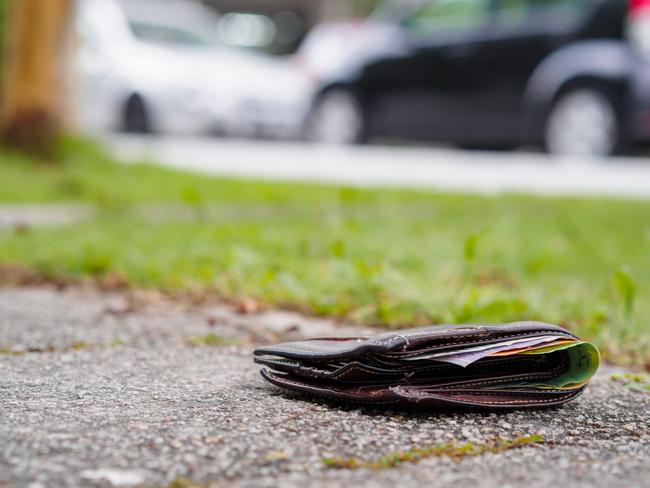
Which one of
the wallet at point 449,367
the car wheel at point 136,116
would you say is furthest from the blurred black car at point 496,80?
the wallet at point 449,367

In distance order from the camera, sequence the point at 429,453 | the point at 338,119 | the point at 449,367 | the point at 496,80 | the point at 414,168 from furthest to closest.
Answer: the point at 338,119 → the point at 496,80 → the point at 414,168 → the point at 449,367 → the point at 429,453

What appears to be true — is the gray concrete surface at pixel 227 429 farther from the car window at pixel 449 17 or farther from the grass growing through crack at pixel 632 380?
the car window at pixel 449 17

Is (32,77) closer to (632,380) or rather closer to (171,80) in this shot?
(171,80)

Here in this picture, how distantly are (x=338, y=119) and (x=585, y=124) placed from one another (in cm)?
314

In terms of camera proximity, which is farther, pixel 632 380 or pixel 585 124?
pixel 585 124

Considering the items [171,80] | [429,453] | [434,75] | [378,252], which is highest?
[171,80]

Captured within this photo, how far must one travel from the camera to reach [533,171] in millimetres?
7711

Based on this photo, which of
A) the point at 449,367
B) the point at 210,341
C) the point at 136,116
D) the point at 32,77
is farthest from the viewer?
the point at 136,116

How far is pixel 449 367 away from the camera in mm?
2064

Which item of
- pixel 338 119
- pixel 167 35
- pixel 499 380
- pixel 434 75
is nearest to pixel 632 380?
pixel 499 380

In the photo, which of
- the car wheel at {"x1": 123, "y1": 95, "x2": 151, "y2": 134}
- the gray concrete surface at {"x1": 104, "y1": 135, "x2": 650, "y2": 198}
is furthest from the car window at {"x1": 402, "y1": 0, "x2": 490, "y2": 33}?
the car wheel at {"x1": 123, "y1": 95, "x2": 151, "y2": 134}

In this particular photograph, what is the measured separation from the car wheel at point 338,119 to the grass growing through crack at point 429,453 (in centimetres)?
842

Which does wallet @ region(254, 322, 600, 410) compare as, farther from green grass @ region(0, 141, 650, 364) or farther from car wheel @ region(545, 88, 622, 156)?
car wheel @ region(545, 88, 622, 156)

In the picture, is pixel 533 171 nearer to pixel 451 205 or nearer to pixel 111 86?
pixel 451 205
